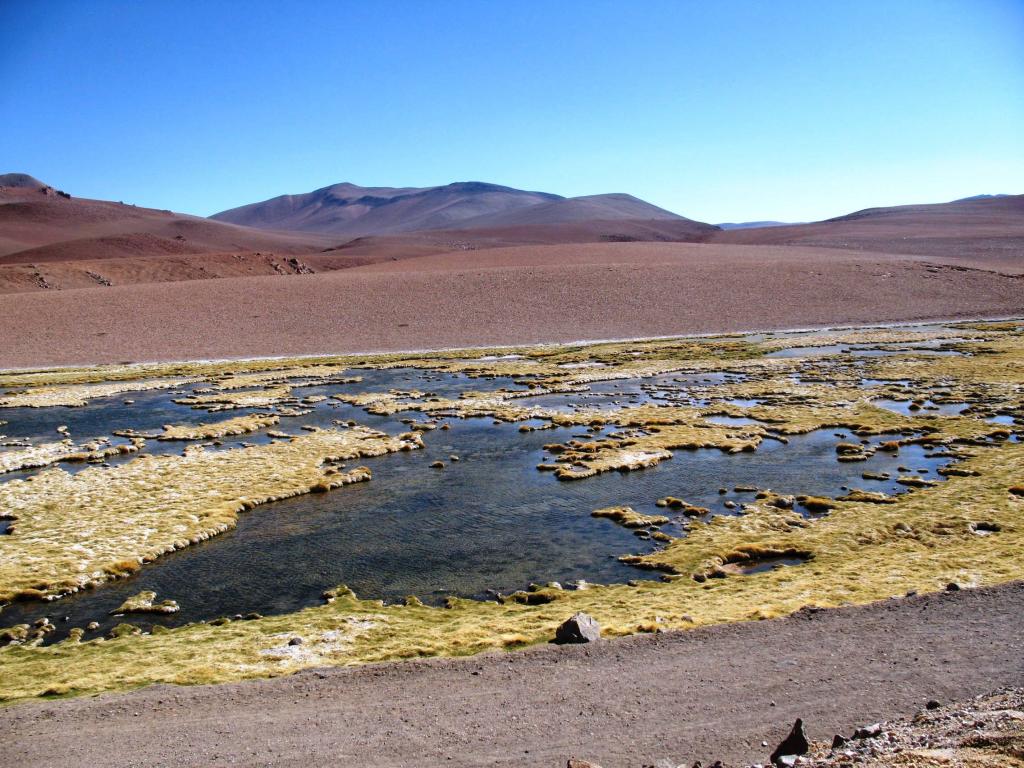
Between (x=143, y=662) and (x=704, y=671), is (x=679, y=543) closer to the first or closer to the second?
(x=704, y=671)

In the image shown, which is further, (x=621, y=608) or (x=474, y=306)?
(x=474, y=306)

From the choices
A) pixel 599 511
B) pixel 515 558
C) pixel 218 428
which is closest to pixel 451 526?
pixel 515 558

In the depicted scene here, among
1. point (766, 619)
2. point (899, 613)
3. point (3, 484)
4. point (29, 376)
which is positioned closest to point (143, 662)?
point (766, 619)

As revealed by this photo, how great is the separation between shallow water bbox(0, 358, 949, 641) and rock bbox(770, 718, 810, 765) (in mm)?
6376

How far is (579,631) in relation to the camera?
1034cm

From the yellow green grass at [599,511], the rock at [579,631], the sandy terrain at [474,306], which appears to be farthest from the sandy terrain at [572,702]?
the sandy terrain at [474,306]

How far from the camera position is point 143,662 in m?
10.5

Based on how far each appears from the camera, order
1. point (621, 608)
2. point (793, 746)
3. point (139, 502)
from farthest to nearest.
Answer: point (139, 502) < point (621, 608) < point (793, 746)

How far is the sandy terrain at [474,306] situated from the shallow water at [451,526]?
3205 centimetres

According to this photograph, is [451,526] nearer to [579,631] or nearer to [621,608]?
[621,608]

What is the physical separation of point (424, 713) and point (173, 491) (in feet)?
44.0

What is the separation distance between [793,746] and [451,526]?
1076 cm

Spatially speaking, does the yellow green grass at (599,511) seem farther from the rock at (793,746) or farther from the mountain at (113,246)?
the mountain at (113,246)

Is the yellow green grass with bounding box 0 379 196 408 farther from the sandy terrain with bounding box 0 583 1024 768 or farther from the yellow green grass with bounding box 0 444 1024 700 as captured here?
the sandy terrain with bounding box 0 583 1024 768
